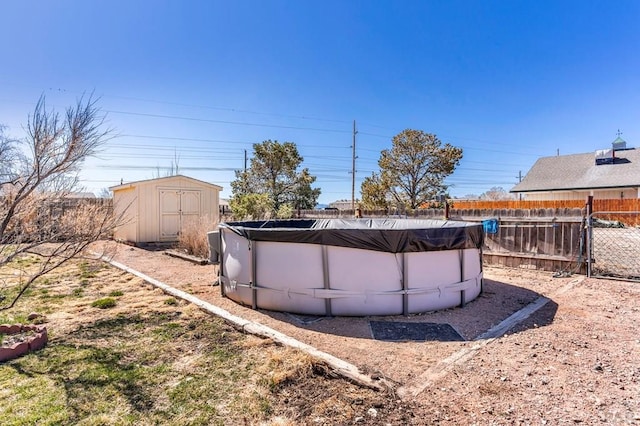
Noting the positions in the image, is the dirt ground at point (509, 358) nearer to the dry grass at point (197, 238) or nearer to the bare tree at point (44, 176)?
the bare tree at point (44, 176)

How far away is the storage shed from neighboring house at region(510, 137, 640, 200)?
21.2 m

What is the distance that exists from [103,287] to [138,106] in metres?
11.2

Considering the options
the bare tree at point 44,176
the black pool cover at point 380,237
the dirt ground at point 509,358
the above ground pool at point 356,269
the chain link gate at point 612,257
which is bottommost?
the dirt ground at point 509,358

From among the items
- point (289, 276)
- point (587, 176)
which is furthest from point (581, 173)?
point (289, 276)

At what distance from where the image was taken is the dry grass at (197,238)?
26.9 feet

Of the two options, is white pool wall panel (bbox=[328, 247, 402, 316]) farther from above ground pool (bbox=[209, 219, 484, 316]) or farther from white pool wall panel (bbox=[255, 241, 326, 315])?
white pool wall panel (bbox=[255, 241, 326, 315])

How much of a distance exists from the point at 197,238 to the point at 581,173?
24.0 m

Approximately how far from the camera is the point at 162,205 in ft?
36.9

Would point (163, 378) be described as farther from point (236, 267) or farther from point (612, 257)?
point (612, 257)

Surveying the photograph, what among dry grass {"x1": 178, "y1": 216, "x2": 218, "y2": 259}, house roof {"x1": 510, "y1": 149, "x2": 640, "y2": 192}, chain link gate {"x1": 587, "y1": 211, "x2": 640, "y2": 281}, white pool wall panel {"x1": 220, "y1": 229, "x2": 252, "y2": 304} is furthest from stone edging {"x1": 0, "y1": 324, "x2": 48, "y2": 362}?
house roof {"x1": 510, "y1": 149, "x2": 640, "y2": 192}

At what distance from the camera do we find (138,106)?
1400 cm

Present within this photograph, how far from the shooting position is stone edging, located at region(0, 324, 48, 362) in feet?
8.99

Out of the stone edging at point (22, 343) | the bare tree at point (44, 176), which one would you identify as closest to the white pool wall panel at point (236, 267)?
the bare tree at point (44, 176)

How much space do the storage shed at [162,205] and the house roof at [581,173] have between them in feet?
69.6
